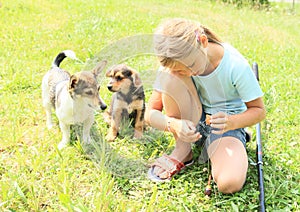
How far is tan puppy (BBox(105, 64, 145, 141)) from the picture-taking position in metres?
2.82

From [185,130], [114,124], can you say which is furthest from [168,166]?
[114,124]

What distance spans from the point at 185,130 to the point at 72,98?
875 mm

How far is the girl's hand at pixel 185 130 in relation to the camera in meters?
2.40

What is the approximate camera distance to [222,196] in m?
2.36

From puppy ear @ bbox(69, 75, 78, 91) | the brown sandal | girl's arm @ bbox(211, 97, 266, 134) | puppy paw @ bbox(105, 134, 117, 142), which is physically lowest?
the brown sandal

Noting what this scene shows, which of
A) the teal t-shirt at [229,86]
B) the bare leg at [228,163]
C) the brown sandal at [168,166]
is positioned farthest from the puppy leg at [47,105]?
the bare leg at [228,163]

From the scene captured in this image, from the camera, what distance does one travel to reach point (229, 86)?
248cm

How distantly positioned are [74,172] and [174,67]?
103 centimetres

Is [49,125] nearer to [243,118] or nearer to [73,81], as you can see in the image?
[73,81]

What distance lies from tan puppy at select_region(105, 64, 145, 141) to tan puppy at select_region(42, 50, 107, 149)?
146 millimetres

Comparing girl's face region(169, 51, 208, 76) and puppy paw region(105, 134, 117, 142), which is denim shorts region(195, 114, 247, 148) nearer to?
girl's face region(169, 51, 208, 76)

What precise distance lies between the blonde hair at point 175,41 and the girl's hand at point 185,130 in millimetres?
490

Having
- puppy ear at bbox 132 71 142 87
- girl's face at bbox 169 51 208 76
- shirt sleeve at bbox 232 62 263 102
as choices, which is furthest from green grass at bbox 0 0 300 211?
girl's face at bbox 169 51 208 76

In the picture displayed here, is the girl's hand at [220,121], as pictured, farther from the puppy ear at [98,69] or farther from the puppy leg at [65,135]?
the puppy leg at [65,135]
